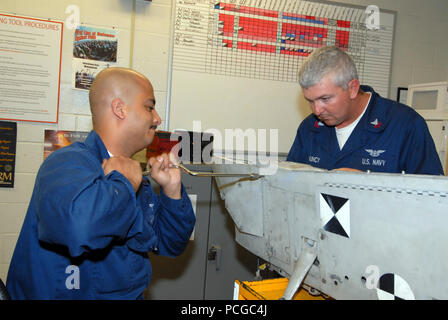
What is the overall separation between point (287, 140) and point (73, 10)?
1.82 m

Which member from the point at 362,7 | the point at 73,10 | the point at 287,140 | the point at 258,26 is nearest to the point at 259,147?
the point at 287,140

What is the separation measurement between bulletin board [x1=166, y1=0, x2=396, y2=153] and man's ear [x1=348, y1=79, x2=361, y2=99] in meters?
1.09

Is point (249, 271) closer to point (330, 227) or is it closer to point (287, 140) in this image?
point (287, 140)

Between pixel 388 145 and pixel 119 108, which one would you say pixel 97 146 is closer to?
pixel 119 108

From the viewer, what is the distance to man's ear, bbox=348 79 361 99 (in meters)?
1.67

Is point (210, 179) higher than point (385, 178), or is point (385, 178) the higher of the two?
point (385, 178)

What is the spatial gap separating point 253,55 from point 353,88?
119 centimetres

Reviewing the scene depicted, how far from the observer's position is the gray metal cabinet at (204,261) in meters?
2.24

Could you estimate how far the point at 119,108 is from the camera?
1.26 metres

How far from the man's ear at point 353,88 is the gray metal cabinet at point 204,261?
1014 millimetres

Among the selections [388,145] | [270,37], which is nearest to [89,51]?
[270,37]

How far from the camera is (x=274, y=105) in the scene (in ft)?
9.11

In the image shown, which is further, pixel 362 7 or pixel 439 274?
pixel 362 7

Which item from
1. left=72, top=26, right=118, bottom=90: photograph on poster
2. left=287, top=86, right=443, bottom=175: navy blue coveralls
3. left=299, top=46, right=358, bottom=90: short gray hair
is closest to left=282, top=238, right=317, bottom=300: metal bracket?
left=287, top=86, right=443, bottom=175: navy blue coveralls
